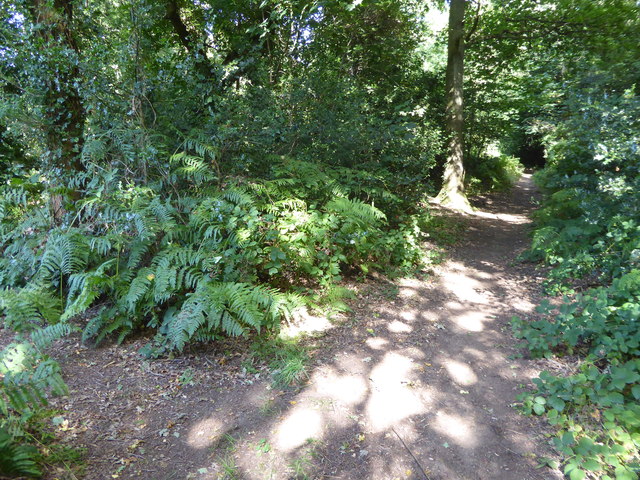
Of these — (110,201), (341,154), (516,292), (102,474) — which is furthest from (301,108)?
(102,474)

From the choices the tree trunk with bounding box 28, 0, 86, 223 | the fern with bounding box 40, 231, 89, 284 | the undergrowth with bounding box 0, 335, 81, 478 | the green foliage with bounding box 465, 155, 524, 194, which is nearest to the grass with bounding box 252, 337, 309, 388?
the undergrowth with bounding box 0, 335, 81, 478

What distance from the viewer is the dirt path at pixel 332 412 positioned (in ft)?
8.89

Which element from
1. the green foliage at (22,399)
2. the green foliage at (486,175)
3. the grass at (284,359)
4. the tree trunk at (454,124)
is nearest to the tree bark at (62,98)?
the green foliage at (22,399)

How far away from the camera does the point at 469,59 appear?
1299 cm

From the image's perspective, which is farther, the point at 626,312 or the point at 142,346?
the point at 142,346

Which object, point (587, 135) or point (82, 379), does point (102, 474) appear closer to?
point (82, 379)

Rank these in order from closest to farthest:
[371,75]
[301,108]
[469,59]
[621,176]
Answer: [621,176] < [301,108] < [371,75] < [469,59]

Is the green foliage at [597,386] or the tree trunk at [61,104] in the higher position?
the tree trunk at [61,104]

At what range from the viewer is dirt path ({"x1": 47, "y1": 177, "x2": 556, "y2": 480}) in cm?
271

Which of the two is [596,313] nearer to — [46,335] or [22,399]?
[22,399]

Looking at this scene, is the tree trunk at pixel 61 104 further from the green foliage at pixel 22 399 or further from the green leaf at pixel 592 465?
the green leaf at pixel 592 465

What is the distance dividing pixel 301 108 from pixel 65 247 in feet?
14.2

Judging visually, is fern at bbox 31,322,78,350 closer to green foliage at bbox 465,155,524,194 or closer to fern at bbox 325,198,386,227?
fern at bbox 325,198,386,227

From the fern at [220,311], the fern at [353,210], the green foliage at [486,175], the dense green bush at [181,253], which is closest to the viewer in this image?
the fern at [220,311]
